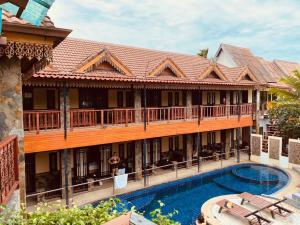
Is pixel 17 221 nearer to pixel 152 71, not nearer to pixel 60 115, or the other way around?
pixel 60 115

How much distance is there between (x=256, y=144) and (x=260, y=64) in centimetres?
1265

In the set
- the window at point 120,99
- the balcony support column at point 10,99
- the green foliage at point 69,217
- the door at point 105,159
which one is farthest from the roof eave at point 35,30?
the door at point 105,159

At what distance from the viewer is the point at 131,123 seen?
1552cm

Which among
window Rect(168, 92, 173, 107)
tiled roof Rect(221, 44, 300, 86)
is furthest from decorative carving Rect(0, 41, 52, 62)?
tiled roof Rect(221, 44, 300, 86)

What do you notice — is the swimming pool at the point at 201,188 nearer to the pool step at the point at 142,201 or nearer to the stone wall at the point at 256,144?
the pool step at the point at 142,201

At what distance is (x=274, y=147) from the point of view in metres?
20.7

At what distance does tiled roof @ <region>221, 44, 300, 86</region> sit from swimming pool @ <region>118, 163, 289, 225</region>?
1230 centimetres

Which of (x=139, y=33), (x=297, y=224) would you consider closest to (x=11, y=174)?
(x=297, y=224)

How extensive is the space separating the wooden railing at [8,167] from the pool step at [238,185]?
491 inches

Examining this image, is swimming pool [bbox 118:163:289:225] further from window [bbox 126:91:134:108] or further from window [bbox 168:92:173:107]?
window [bbox 168:92:173:107]

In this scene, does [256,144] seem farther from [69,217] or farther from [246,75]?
[69,217]

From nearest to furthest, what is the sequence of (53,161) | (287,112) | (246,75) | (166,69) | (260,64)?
(53,161), (166,69), (287,112), (246,75), (260,64)

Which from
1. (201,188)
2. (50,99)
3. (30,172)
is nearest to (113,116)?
(50,99)

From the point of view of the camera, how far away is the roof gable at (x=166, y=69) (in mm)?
16350
